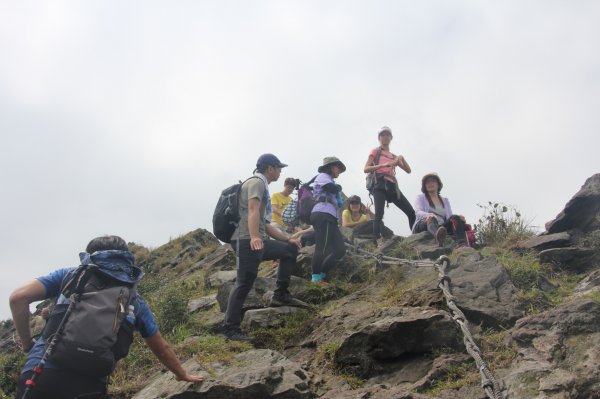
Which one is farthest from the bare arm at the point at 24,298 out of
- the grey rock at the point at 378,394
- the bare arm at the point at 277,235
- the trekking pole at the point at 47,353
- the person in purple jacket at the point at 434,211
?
the person in purple jacket at the point at 434,211

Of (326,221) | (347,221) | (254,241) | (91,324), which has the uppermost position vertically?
(347,221)

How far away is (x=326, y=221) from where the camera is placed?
965cm

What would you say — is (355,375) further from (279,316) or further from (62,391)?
(62,391)

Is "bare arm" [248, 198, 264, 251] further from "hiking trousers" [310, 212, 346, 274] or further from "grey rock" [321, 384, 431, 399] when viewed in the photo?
"grey rock" [321, 384, 431, 399]

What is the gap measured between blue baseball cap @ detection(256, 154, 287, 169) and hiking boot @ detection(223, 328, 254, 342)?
2.24m

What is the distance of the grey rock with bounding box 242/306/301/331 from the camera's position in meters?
8.02

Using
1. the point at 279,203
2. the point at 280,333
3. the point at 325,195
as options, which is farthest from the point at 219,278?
the point at 280,333

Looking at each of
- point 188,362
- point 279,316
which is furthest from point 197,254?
point 188,362

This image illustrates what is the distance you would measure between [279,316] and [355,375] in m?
2.23

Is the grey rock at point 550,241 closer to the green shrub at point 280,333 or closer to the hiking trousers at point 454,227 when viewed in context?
the hiking trousers at point 454,227

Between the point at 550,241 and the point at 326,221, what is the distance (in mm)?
3615

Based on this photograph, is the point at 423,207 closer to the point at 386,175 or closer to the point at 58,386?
the point at 386,175

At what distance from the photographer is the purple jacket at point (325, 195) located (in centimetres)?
969

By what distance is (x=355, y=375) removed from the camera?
6199mm
